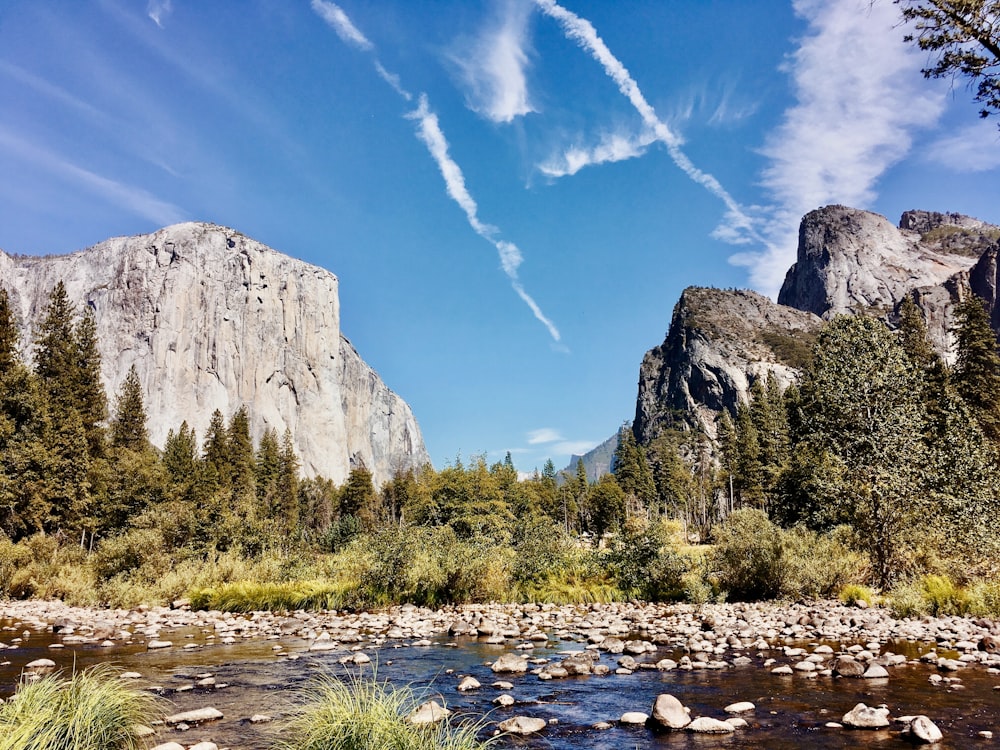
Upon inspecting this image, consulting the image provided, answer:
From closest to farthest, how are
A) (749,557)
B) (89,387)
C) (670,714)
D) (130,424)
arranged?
(670,714) → (749,557) → (89,387) → (130,424)

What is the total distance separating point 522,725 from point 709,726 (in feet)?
7.75

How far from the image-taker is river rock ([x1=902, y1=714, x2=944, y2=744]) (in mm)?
6762

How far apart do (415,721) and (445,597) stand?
15.8m

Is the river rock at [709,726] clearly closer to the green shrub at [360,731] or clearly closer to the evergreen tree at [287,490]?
the green shrub at [360,731]

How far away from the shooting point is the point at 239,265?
14712 centimetres

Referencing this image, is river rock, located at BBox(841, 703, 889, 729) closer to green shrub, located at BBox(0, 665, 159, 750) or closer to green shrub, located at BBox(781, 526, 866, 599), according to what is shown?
green shrub, located at BBox(0, 665, 159, 750)

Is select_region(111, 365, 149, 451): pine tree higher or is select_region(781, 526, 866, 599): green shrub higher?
select_region(111, 365, 149, 451): pine tree

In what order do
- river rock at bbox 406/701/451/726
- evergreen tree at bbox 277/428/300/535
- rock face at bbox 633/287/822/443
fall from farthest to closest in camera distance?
rock face at bbox 633/287/822/443, evergreen tree at bbox 277/428/300/535, river rock at bbox 406/701/451/726

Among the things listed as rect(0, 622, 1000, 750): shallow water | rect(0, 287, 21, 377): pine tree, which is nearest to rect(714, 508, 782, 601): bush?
rect(0, 622, 1000, 750): shallow water

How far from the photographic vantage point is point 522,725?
7.49 metres

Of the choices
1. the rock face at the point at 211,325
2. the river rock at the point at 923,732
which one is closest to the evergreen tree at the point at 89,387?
the river rock at the point at 923,732

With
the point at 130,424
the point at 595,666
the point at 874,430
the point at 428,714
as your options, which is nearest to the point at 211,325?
the point at 130,424

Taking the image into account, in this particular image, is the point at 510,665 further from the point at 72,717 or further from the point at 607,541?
the point at 607,541

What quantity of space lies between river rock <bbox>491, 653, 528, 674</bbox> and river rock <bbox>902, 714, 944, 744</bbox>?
20.3ft
